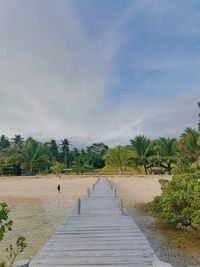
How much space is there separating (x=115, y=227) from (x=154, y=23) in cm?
958

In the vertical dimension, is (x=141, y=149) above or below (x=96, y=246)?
above

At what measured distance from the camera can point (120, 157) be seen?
65500mm

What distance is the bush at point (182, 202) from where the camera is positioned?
1504 centimetres

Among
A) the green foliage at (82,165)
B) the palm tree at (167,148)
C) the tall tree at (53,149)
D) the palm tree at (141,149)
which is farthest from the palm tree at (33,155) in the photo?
the tall tree at (53,149)

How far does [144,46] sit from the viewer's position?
59.8 ft

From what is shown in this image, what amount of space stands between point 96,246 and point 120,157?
5648 cm

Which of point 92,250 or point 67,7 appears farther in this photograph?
point 67,7

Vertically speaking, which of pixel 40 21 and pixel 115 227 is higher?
pixel 40 21

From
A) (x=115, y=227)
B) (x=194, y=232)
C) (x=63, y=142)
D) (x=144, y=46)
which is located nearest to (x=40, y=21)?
(x=144, y=46)

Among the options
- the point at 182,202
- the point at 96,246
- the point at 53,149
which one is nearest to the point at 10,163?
the point at 53,149

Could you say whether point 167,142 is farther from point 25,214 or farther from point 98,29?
point 98,29

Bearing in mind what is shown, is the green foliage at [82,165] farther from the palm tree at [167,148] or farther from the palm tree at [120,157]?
the palm tree at [167,148]

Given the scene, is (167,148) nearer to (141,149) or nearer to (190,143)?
(141,149)

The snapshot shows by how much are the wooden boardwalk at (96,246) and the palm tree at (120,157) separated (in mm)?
51935
